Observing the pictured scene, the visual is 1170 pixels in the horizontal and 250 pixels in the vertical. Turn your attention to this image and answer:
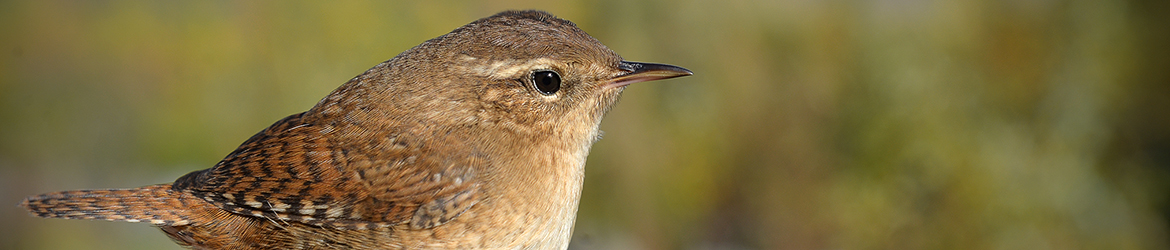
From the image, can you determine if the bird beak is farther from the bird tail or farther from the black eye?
the bird tail

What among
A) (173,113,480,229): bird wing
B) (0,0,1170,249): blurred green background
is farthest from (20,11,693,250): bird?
(0,0,1170,249): blurred green background

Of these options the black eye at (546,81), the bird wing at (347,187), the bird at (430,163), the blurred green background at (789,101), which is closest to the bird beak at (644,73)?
the bird at (430,163)

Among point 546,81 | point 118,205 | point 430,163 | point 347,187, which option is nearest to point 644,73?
point 546,81

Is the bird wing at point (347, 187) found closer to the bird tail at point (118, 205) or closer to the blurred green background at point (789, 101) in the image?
the bird tail at point (118, 205)

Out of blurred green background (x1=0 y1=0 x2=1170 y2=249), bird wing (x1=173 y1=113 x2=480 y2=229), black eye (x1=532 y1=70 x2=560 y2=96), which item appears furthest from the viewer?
blurred green background (x1=0 y1=0 x2=1170 y2=249)

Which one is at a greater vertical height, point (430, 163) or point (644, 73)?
point (644, 73)

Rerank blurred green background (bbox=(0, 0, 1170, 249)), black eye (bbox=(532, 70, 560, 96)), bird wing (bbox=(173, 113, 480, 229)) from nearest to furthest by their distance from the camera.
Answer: bird wing (bbox=(173, 113, 480, 229)) < black eye (bbox=(532, 70, 560, 96)) < blurred green background (bbox=(0, 0, 1170, 249))

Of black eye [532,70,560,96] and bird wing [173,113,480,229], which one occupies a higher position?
black eye [532,70,560,96]

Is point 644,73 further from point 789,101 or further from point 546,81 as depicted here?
point 789,101
